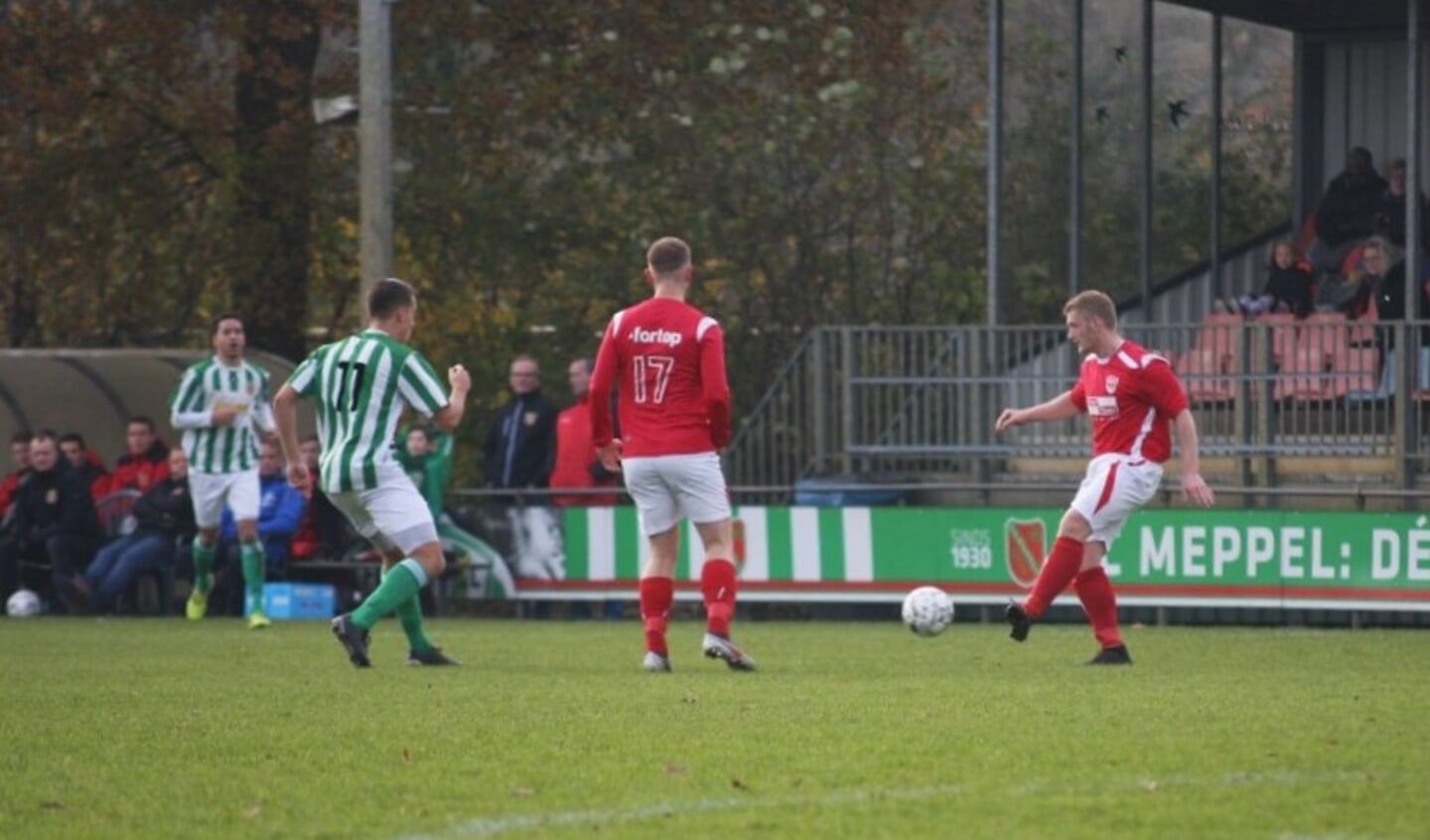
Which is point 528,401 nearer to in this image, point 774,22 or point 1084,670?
point 774,22

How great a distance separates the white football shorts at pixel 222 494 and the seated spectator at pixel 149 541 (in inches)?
93.2

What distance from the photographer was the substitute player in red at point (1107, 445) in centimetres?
1404

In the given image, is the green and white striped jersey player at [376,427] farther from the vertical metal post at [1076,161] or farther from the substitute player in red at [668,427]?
the vertical metal post at [1076,161]

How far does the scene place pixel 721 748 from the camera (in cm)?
970

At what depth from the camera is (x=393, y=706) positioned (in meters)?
11.7

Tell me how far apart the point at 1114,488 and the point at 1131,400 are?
432mm

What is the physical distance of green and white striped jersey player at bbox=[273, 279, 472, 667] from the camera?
14.1 m

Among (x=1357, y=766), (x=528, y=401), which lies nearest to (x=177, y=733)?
(x=1357, y=766)

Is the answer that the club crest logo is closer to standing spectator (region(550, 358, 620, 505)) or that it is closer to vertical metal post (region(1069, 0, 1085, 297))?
vertical metal post (region(1069, 0, 1085, 297))

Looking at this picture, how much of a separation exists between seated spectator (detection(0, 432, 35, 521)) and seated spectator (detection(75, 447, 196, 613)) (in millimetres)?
1111

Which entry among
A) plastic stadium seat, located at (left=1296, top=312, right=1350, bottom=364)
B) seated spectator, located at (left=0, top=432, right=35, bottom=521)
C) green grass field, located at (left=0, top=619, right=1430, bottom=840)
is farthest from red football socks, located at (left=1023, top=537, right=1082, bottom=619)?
seated spectator, located at (left=0, top=432, right=35, bottom=521)

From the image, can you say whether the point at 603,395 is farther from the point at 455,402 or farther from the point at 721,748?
the point at 721,748

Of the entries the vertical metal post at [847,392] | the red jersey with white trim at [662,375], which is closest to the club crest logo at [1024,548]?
the vertical metal post at [847,392]

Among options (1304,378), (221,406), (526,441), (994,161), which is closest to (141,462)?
(526,441)
